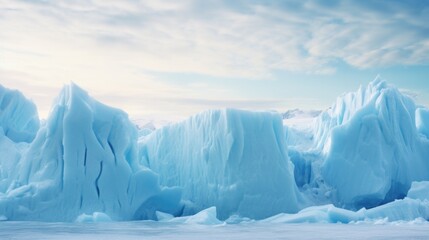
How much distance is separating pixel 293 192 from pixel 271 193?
83 centimetres

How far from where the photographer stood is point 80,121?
14.3m

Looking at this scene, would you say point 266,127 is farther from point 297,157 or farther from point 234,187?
point 297,157

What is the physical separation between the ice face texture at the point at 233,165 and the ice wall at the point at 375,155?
222cm

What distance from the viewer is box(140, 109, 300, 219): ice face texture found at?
15.1 meters

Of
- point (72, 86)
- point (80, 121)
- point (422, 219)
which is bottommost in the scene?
point (422, 219)

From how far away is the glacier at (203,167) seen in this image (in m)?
13.9

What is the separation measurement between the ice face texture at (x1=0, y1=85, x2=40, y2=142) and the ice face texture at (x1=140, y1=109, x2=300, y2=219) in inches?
190

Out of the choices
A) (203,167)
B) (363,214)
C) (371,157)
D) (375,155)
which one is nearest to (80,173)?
(203,167)

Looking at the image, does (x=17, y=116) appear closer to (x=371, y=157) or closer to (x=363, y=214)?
(x=363, y=214)

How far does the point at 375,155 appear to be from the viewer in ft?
58.1

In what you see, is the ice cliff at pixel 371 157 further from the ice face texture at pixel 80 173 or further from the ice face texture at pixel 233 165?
the ice face texture at pixel 80 173

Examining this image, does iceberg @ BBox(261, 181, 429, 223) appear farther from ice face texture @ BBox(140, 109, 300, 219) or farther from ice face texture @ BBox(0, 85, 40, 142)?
ice face texture @ BBox(0, 85, 40, 142)

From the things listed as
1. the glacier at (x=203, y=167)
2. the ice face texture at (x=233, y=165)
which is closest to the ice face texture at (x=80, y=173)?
the glacier at (x=203, y=167)

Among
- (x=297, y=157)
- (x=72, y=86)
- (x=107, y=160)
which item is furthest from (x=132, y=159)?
(x=297, y=157)
